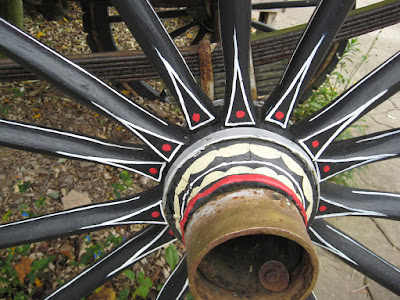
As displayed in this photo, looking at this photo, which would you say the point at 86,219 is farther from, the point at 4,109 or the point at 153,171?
the point at 4,109

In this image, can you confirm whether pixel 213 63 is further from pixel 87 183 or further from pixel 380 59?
pixel 380 59

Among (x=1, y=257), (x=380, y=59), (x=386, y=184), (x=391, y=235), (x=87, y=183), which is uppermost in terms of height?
(x=380, y=59)

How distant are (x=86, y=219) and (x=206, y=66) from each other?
2.43 feet

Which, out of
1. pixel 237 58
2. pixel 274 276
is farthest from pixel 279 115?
pixel 274 276

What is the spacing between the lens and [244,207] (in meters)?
0.91

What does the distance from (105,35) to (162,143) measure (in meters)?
1.66

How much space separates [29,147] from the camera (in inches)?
39.8

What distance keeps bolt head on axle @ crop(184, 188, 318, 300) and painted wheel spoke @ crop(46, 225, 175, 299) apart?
285 millimetres

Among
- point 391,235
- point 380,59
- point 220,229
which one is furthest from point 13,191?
point 380,59

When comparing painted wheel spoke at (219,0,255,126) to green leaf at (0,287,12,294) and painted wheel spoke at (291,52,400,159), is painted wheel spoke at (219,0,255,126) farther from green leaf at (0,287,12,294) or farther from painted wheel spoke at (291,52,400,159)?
green leaf at (0,287,12,294)

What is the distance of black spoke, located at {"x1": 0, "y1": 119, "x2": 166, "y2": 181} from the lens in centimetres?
100

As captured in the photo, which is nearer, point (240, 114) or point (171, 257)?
point (240, 114)

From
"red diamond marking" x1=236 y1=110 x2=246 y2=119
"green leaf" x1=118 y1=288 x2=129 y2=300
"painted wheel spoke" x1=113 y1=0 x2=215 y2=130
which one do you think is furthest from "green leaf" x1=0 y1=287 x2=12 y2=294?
"red diamond marking" x1=236 y1=110 x2=246 y2=119

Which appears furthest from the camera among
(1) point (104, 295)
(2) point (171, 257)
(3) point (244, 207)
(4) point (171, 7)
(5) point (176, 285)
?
(4) point (171, 7)
